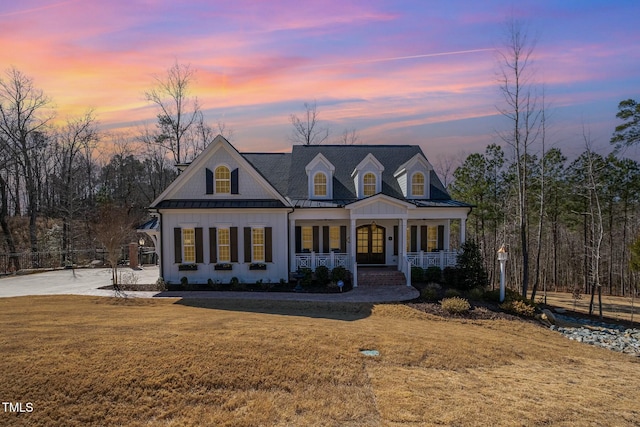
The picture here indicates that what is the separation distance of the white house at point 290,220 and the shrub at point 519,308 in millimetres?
4327

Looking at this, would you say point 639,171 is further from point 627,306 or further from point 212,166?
point 212,166

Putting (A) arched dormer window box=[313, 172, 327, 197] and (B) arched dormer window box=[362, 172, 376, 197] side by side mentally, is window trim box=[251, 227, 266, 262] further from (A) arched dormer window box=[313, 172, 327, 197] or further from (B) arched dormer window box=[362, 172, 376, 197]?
(B) arched dormer window box=[362, 172, 376, 197]

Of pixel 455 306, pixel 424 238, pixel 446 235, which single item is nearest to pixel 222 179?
pixel 424 238

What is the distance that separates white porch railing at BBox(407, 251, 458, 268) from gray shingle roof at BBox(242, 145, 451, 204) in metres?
3.51

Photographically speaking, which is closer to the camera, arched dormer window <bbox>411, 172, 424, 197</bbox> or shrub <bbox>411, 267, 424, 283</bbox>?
shrub <bbox>411, 267, 424, 283</bbox>

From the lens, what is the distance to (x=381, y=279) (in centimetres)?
1836

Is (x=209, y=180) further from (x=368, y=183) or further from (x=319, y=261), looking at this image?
(x=368, y=183)

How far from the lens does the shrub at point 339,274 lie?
58.1 feet

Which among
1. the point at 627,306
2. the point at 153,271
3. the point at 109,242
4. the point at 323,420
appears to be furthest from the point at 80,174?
the point at 627,306

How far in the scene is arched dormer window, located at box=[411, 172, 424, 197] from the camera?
21.0 m

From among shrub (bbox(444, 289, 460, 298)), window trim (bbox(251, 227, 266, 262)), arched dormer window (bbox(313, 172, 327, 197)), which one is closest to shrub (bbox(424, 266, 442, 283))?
shrub (bbox(444, 289, 460, 298))

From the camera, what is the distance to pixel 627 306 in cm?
2408

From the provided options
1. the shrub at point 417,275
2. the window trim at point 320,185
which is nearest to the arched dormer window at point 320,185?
the window trim at point 320,185

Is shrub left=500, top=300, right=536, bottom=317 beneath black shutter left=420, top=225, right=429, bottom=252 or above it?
beneath
